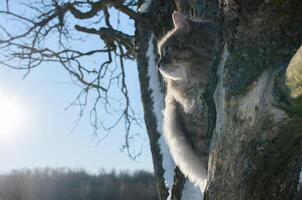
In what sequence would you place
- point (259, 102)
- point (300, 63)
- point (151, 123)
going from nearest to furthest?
point (300, 63), point (259, 102), point (151, 123)

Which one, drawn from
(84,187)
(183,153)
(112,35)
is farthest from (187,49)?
(84,187)

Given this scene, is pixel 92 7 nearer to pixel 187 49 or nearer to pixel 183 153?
pixel 187 49

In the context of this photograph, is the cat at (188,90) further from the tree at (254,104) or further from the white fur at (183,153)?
the tree at (254,104)

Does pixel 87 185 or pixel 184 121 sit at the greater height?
pixel 184 121

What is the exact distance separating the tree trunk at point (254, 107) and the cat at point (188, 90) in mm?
1088

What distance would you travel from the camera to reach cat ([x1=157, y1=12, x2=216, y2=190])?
3279 millimetres

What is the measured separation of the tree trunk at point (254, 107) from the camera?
6.08ft

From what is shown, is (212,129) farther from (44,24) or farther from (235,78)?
(44,24)

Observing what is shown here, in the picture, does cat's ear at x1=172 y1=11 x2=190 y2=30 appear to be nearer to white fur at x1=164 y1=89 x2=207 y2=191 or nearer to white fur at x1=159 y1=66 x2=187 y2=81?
white fur at x1=159 y1=66 x2=187 y2=81

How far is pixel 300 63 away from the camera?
150 centimetres

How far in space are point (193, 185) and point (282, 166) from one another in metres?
1.79

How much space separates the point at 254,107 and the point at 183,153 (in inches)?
59.3

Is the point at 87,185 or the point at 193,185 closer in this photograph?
the point at 193,185

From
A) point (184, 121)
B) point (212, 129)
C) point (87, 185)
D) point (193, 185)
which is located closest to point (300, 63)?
point (212, 129)
